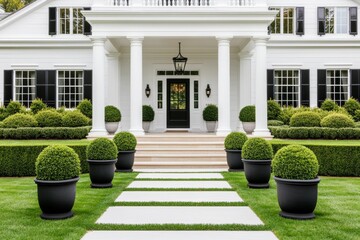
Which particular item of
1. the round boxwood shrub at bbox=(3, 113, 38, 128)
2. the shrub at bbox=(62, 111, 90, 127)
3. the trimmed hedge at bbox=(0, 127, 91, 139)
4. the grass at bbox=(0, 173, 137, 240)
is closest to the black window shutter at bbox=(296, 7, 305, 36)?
the shrub at bbox=(62, 111, 90, 127)

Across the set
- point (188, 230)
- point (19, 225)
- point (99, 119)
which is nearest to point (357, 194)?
point (188, 230)

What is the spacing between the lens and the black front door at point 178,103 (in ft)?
69.1

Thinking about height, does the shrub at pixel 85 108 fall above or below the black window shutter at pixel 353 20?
below

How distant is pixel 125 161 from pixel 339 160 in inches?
247

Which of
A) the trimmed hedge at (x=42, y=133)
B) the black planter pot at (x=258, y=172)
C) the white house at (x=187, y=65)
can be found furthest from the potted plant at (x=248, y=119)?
the black planter pot at (x=258, y=172)

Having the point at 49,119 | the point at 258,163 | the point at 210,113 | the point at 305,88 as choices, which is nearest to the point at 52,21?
the point at 49,119

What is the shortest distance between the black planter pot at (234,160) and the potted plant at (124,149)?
2869 mm

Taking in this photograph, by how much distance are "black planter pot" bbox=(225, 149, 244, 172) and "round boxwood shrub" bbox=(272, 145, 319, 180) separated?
4970 mm

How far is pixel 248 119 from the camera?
56.4 feet

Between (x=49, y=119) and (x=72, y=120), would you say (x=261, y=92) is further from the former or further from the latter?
(x=49, y=119)

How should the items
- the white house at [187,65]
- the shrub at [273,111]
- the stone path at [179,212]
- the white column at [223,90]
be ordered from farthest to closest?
the white house at [187,65] → the shrub at [273,111] → the white column at [223,90] → the stone path at [179,212]

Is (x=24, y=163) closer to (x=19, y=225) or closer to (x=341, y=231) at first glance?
(x=19, y=225)

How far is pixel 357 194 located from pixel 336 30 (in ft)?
53.5

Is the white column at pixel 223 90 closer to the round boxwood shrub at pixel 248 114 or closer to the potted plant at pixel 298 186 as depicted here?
the round boxwood shrub at pixel 248 114
